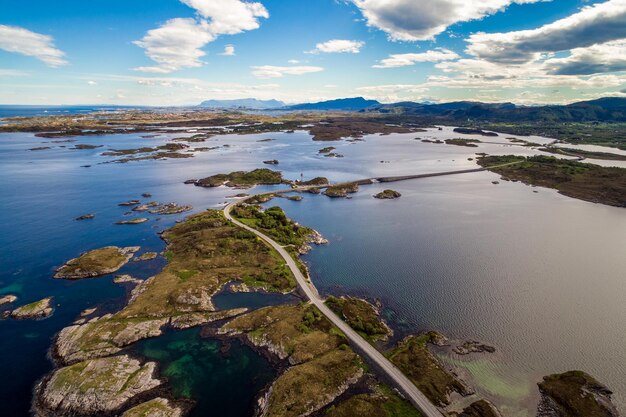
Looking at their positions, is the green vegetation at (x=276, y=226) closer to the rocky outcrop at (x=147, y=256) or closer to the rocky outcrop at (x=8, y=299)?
the rocky outcrop at (x=147, y=256)

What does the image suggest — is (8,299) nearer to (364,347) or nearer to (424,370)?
(364,347)

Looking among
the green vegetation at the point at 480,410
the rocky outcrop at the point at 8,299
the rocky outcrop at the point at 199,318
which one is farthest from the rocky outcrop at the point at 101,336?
the green vegetation at the point at 480,410

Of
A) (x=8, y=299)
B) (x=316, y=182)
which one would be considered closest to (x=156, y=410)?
(x=8, y=299)

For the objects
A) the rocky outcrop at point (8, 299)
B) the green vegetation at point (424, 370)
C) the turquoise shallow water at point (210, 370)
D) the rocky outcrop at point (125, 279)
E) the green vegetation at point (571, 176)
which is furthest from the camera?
the green vegetation at point (571, 176)

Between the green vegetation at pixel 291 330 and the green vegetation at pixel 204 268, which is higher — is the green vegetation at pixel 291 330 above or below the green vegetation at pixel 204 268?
below

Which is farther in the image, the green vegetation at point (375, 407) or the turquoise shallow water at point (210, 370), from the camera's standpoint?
the turquoise shallow water at point (210, 370)

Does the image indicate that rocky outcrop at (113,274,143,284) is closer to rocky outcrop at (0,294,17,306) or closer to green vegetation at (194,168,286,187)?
rocky outcrop at (0,294,17,306)

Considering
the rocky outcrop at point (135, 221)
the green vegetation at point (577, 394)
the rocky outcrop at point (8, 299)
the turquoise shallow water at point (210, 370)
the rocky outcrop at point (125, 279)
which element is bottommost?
the turquoise shallow water at point (210, 370)

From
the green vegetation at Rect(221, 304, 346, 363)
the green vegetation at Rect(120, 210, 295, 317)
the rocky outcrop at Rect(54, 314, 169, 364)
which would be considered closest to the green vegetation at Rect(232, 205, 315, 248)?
the green vegetation at Rect(120, 210, 295, 317)
